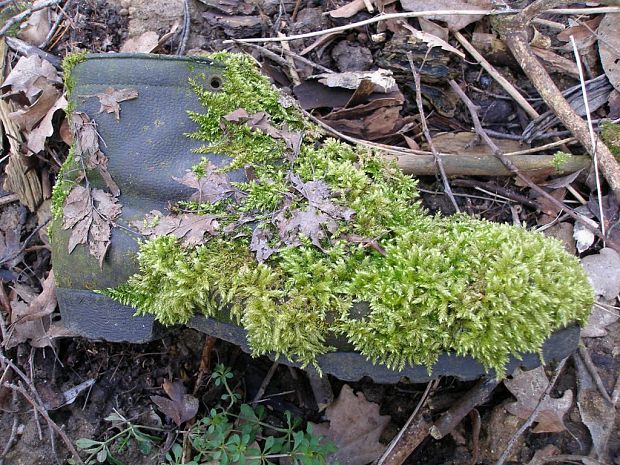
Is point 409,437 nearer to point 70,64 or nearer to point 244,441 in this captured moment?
point 244,441

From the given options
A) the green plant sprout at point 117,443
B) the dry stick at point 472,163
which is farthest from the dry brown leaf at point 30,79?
the green plant sprout at point 117,443

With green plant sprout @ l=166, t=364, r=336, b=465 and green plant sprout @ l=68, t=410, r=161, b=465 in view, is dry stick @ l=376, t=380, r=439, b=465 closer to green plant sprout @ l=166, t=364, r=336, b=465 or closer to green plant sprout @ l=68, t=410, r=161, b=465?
green plant sprout @ l=166, t=364, r=336, b=465

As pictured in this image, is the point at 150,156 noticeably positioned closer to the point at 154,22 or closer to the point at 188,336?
the point at 188,336

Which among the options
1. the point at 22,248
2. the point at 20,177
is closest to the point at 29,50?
the point at 20,177

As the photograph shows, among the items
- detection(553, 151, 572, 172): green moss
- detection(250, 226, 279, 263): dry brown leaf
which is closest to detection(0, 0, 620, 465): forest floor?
detection(553, 151, 572, 172): green moss

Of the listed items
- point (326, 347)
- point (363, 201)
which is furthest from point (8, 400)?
point (363, 201)

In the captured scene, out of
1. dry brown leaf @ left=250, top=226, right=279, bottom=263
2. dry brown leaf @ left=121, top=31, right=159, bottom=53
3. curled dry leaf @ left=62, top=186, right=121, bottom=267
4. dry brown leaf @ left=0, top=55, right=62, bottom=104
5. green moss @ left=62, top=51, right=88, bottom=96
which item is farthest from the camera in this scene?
dry brown leaf @ left=121, top=31, right=159, bottom=53
